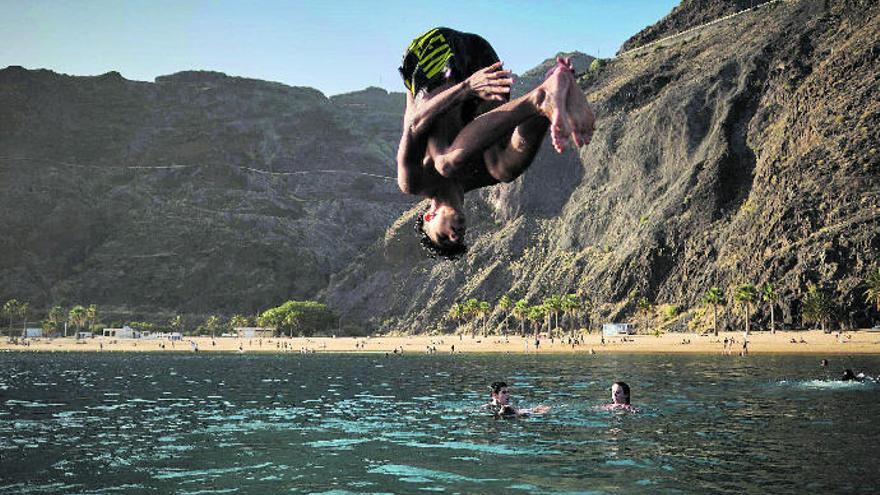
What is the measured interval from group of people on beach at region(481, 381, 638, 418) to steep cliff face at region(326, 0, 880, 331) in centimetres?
9754

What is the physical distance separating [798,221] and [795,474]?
128 meters

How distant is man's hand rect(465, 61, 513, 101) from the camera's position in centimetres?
359

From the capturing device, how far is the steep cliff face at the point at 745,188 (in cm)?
14300

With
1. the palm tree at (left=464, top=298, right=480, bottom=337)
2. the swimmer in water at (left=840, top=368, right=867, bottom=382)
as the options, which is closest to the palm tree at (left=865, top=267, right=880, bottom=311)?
the swimmer in water at (left=840, top=368, right=867, bottom=382)

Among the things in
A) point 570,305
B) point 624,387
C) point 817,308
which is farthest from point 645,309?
point 624,387

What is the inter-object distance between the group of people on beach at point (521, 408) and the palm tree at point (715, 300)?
9412cm

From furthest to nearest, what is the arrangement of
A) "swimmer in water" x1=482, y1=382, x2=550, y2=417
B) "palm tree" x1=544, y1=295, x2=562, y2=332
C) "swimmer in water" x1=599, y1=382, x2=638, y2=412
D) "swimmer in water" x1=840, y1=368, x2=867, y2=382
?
"palm tree" x1=544, y1=295, x2=562, y2=332 → "swimmer in water" x1=840, y1=368, x2=867, y2=382 → "swimmer in water" x1=599, y1=382, x2=638, y2=412 → "swimmer in water" x1=482, y1=382, x2=550, y2=417

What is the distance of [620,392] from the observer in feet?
145

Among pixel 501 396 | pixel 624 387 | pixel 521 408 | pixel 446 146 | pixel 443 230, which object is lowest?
pixel 521 408

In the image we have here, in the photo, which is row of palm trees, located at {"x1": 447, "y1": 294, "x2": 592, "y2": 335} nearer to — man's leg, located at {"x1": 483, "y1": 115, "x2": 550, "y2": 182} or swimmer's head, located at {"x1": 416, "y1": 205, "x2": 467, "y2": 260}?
swimmer's head, located at {"x1": 416, "y1": 205, "x2": 467, "y2": 260}

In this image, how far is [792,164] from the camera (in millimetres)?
156750

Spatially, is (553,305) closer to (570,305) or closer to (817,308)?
(570,305)

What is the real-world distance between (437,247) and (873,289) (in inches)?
5275

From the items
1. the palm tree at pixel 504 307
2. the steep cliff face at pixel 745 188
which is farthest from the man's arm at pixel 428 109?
the palm tree at pixel 504 307
